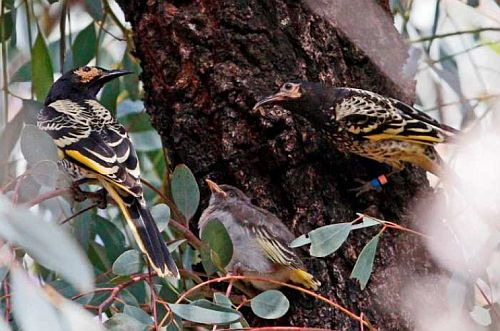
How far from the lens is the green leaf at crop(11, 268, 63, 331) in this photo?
1.67 metres

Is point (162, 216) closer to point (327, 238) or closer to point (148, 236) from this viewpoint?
point (148, 236)

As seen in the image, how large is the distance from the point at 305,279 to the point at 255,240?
0.75 feet

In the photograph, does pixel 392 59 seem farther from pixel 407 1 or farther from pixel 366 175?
pixel 407 1

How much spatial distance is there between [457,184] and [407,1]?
1070 millimetres

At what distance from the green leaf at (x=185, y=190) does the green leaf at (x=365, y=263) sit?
1.52 feet

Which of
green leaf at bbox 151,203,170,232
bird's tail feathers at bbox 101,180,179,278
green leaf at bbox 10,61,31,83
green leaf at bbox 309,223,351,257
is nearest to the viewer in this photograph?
green leaf at bbox 309,223,351,257

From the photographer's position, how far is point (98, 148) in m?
3.17

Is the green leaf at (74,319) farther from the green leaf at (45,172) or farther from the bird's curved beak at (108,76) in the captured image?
the bird's curved beak at (108,76)

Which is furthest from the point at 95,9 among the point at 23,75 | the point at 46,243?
the point at 46,243

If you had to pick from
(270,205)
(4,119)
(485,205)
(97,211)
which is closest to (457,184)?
(485,205)

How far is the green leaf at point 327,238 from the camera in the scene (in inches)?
100

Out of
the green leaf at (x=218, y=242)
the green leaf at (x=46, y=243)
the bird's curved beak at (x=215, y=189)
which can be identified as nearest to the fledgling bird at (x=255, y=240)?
the bird's curved beak at (x=215, y=189)

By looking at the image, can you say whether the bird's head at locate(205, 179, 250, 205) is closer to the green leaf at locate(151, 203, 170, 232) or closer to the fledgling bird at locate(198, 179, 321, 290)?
the fledgling bird at locate(198, 179, 321, 290)

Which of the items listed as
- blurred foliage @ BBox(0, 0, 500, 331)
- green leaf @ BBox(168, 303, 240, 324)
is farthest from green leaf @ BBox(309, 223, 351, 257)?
green leaf @ BBox(168, 303, 240, 324)
